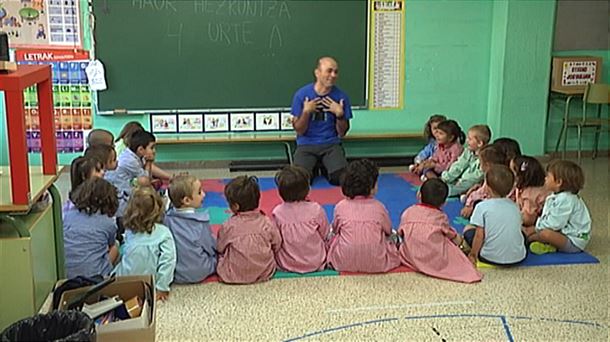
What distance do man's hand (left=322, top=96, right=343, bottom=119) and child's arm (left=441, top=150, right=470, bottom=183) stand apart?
101 centimetres

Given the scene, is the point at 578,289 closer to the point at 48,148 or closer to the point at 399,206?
the point at 399,206

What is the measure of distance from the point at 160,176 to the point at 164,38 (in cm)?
135

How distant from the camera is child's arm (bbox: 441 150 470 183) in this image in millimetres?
5316

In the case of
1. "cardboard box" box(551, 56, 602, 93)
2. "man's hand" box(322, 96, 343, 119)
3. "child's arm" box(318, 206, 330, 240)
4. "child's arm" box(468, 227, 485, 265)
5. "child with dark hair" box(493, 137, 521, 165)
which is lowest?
"child's arm" box(468, 227, 485, 265)

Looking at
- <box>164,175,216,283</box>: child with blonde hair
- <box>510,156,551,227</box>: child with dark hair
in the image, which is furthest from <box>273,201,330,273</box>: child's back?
<box>510,156,551,227</box>: child with dark hair

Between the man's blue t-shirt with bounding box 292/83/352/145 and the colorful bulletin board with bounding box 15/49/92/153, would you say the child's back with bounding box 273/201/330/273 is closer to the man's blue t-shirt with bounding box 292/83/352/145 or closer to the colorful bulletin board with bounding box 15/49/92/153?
the man's blue t-shirt with bounding box 292/83/352/145

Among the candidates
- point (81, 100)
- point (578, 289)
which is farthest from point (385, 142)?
point (578, 289)

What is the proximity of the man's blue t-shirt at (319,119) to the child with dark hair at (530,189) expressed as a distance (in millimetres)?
1819

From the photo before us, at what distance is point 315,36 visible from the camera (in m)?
6.23

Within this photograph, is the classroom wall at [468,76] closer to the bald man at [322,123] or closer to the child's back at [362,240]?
the bald man at [322,123]

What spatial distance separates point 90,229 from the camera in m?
3.42

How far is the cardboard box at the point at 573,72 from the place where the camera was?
6.49 metres

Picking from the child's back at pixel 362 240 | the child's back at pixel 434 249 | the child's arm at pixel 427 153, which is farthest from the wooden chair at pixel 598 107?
the child's back at pixel 362 240

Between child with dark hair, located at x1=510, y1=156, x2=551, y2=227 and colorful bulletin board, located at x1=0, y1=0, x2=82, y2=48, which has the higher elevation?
colorful bulletin board, located at x1=0, y1=0, x2=82, y2=48
